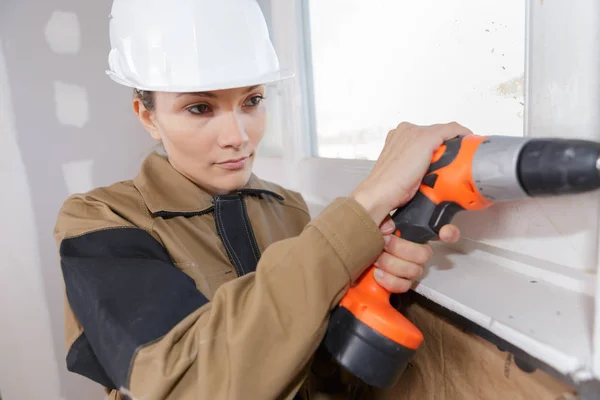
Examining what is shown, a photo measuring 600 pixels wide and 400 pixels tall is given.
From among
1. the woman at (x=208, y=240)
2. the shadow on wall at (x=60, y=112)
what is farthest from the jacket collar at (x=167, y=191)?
the shadow on wall at (x=60, y=112)

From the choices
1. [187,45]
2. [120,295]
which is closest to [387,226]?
[120,295]

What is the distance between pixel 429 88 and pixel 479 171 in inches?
12.6

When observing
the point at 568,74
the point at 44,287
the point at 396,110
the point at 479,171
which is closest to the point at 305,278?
the point at 479,171

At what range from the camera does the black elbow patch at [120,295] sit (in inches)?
18.0

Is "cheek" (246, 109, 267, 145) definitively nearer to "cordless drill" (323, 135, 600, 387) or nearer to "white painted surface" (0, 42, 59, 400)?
"cordless drill" (323, 135, 600, 387)

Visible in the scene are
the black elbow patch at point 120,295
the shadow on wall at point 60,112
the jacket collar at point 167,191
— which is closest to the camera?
the black elbow patch at point 120,295

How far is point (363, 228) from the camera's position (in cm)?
46

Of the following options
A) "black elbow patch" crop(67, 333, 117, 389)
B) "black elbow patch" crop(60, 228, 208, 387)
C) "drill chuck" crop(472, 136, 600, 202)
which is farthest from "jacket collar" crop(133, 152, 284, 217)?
"drill chuck" crop(472, 136, 600, 202)

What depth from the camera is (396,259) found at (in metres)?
0.50

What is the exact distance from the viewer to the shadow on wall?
44.1 inches

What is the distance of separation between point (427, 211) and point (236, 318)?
0.82 feet

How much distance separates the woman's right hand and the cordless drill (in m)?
0.01

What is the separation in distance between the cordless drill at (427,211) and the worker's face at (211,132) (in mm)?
336

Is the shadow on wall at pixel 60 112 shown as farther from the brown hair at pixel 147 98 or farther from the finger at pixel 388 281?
the finger at pixel 388 281
